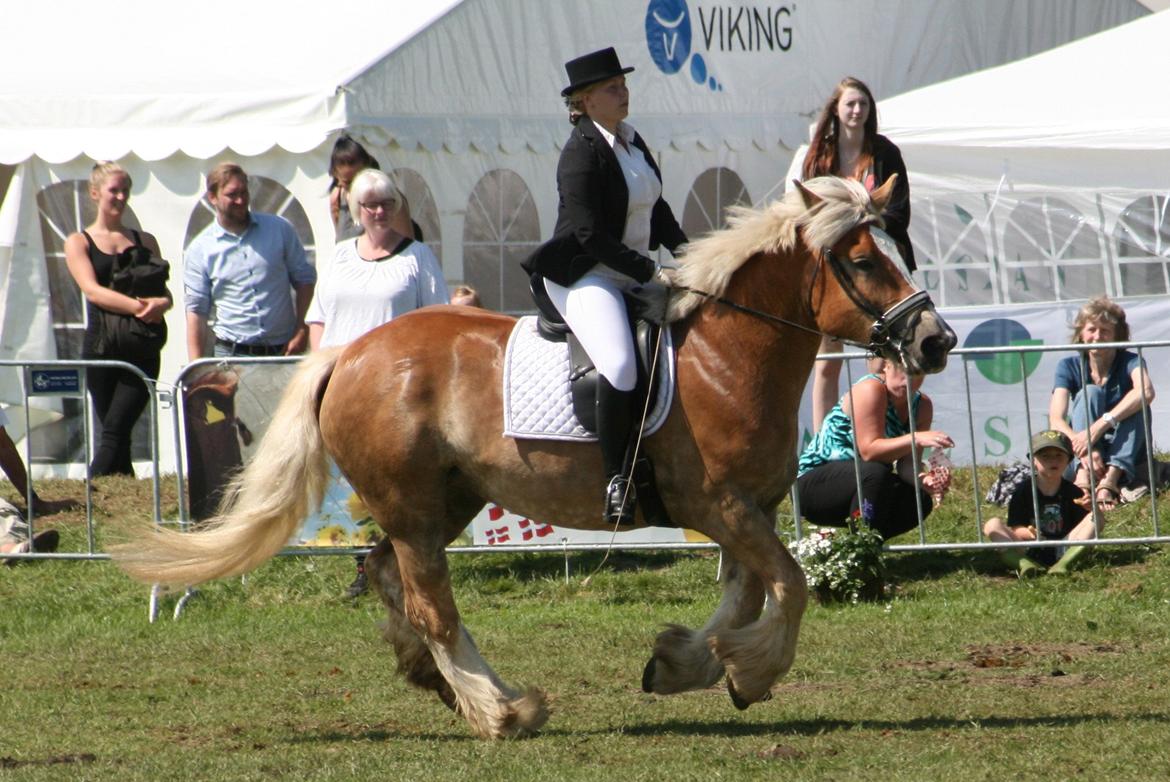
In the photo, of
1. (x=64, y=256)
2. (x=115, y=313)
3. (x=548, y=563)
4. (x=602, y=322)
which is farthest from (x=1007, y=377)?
(x=64, y=256)

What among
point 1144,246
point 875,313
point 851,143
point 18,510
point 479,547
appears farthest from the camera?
point 1144,246

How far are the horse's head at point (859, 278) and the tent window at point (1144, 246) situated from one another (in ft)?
25.3

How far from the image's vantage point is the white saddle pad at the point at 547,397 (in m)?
6.40

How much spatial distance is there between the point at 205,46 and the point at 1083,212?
6.82m

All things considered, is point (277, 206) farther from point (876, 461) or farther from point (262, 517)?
point (262, 517)

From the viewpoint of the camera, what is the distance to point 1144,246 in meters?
13.3

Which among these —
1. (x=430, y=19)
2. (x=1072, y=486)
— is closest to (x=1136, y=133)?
(x=1072, y=486)

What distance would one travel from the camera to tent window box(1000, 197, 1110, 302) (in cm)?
1346

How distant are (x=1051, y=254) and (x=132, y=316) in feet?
22.8

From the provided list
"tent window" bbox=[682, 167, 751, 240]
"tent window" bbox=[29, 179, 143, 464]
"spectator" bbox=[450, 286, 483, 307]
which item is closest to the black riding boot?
"spectator" bbox=[450, 286, 483, 307]

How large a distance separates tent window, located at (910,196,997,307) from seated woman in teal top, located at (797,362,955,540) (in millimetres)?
4271

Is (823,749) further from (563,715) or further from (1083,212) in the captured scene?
(1083,212)

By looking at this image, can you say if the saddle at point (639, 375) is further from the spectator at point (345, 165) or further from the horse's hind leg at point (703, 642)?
the spectator at point (345, 165)

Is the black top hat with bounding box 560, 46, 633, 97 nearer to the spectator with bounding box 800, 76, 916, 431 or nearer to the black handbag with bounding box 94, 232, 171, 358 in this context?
the spectator with bounding box 800, 76, 916, 431
